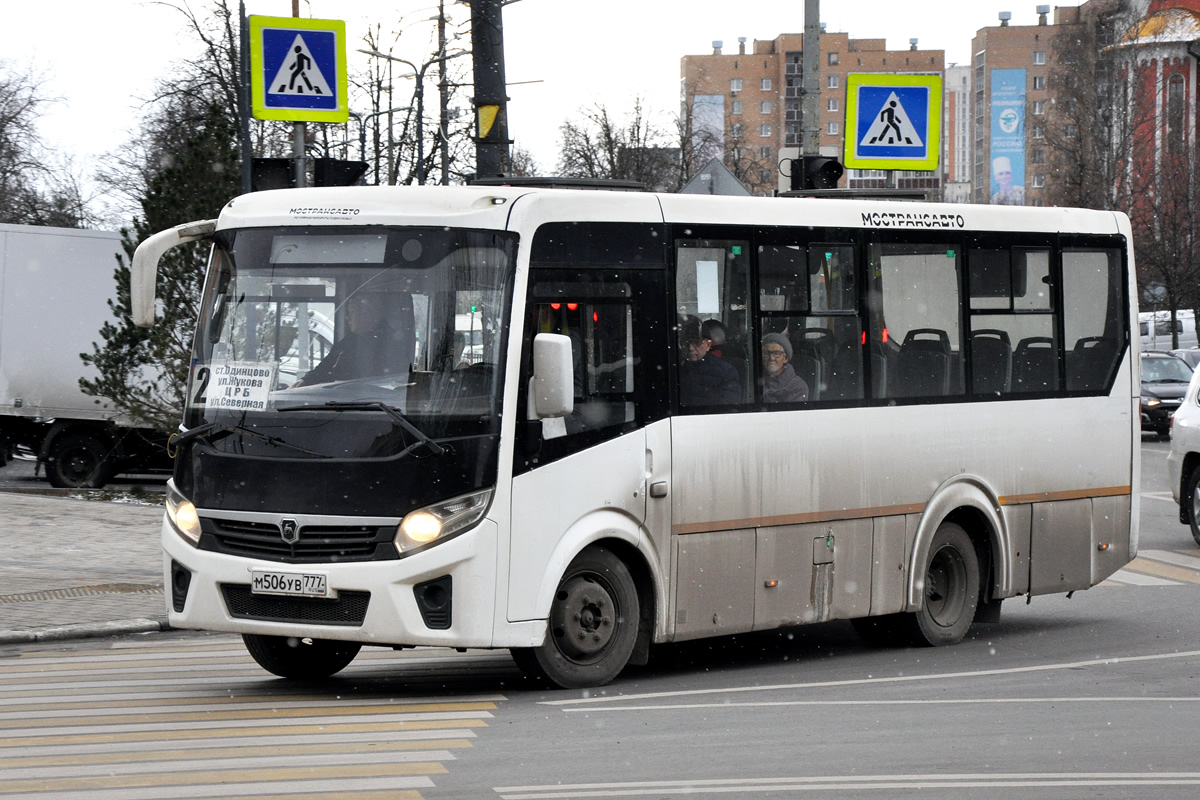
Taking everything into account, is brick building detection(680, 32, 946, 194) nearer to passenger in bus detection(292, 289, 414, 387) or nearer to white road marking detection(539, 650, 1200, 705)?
white road marking detection(539, 650, 1200, 705)

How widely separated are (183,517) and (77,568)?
612 cm

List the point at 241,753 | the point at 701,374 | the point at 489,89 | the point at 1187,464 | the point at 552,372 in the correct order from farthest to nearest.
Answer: the point at 1187,464 → the point at 489,89 → the point at 701,374 → the point at 552,372 → the point at 241,753

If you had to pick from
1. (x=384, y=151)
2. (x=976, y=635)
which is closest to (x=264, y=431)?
(x=976, y=635)

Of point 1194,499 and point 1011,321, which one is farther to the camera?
point 1194,499

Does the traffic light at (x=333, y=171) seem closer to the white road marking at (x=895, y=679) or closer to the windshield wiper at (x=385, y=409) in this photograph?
the windshield wiper at (x=385, y=409)

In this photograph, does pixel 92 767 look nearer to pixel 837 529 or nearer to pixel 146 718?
pixel 146 718

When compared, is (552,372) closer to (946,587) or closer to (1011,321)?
(946,587)

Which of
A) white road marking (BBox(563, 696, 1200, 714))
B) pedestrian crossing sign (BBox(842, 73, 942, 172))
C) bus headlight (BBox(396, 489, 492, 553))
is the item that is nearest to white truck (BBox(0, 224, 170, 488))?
pedestrian crossing sign (BBox(842, 73, 942, 172))

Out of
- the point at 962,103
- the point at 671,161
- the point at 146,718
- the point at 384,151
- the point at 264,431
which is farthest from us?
the point at 962,103

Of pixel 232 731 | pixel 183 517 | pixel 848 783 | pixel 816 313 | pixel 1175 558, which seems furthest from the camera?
pixel 1175 558

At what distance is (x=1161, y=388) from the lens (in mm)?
35188

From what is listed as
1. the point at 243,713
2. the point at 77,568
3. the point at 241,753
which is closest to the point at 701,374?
the point at 243,713

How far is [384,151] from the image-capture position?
44375 mm

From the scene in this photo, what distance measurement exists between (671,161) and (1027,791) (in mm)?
72452
